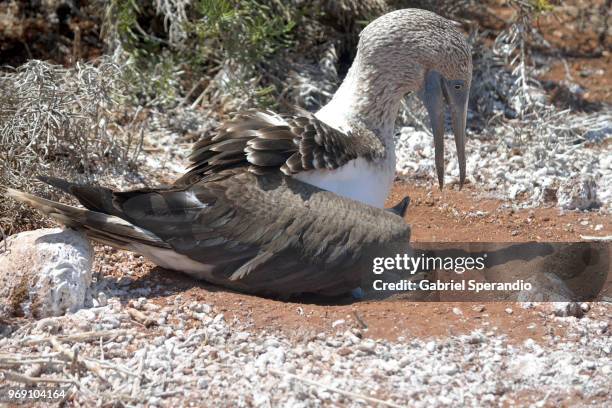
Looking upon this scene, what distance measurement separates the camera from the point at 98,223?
516cm

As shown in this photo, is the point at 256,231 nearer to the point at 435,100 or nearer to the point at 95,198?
the point at 95,198

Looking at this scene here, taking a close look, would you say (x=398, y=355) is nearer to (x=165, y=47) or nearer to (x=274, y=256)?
(x=274, y=256)

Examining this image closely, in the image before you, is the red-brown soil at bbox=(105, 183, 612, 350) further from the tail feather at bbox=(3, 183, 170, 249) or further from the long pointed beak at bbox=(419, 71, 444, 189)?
the long pointed beak at bbox=(419, 71, 444, 189)

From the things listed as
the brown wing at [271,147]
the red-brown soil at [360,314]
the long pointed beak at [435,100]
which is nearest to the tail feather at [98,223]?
the red-brown soil at [360,314]

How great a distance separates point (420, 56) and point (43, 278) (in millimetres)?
2782

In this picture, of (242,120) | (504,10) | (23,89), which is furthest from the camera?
(504,10)

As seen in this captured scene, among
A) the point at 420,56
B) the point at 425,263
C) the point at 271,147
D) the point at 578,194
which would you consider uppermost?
the point at 420,56

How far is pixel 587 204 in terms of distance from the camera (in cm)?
679

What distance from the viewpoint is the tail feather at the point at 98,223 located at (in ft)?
16.9

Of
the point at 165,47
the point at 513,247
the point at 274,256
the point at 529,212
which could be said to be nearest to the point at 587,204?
the point at 529,212

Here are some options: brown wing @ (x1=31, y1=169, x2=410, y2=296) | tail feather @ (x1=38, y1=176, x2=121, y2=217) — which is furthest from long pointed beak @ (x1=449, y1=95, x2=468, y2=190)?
tail feather @ (x1=38, y1=176, x2=121, y2=217)

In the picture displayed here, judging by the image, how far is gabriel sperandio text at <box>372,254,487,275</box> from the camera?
17.1 feet

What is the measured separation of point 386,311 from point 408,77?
1.76 m

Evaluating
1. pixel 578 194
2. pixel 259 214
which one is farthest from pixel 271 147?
pixel 578 194
